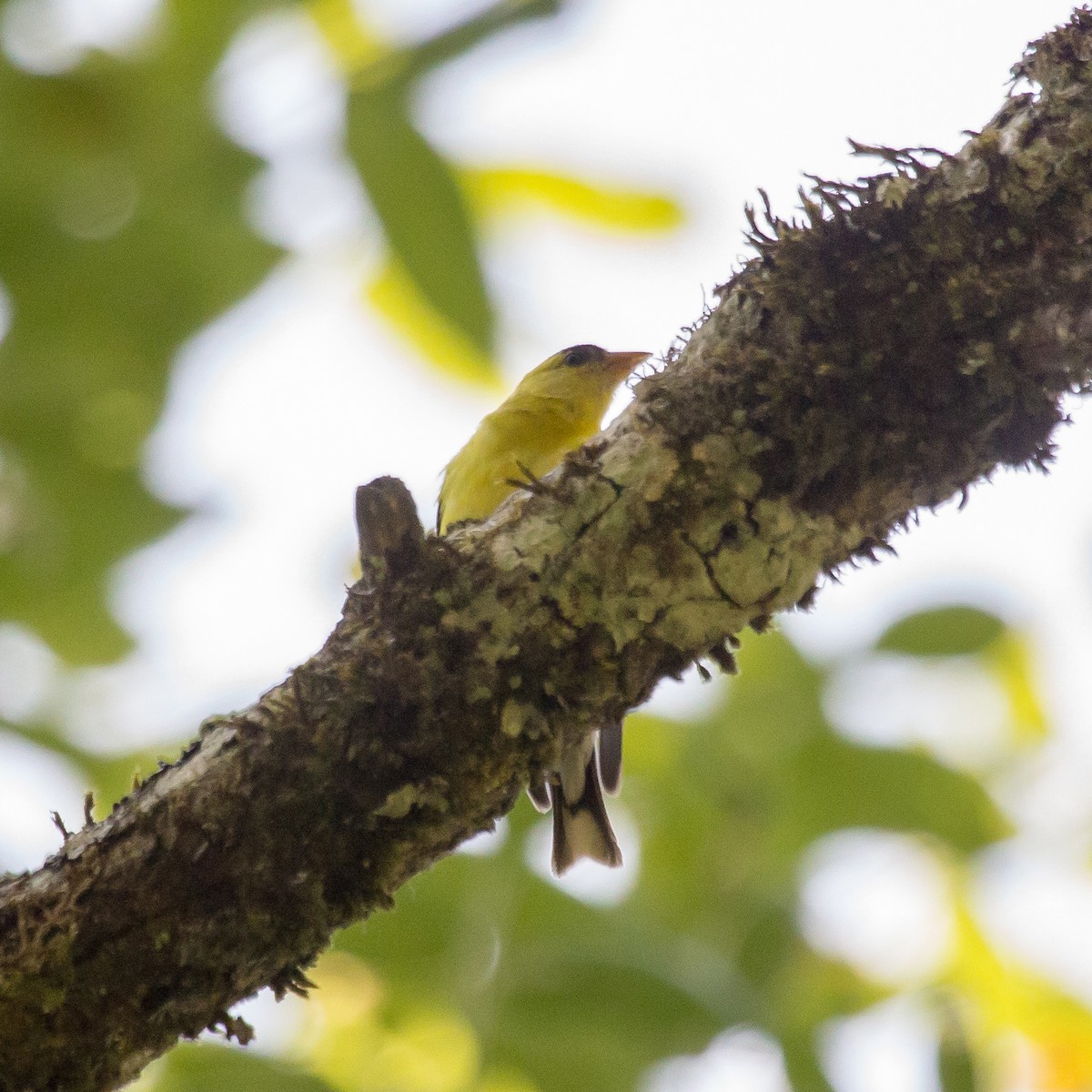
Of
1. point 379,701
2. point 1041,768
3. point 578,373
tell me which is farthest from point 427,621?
point 578,373

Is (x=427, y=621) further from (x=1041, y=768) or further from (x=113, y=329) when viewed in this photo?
(x=1041, y=768)

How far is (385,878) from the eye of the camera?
2186mm

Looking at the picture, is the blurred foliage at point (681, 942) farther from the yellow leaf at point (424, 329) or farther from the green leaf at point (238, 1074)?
the yellow leaf at point (424, 329)

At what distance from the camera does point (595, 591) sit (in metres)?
2.15

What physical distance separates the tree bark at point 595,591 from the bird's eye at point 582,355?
3.36 m

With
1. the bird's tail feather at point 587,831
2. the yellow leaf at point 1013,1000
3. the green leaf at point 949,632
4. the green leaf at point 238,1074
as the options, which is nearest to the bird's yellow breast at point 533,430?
the bird's tail feather at point 587,831

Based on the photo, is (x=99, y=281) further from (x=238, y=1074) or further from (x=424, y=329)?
(x=238, y=1074)

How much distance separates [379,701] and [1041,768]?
3100 millimetres

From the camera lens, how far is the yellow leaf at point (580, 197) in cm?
430

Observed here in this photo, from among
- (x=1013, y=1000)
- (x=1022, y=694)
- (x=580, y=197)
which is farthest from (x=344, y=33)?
(x=1013, y=1000)

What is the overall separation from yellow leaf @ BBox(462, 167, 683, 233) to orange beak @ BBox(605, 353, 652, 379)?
1.20m

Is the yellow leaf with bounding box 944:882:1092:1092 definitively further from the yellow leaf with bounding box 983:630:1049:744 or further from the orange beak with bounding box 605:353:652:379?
the orange beak with bounding box 605:353:652:379

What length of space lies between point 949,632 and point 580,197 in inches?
75.6

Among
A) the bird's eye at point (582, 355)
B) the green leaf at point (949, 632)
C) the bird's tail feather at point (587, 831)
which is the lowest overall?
the bird's tail feather at point (587, 831)
